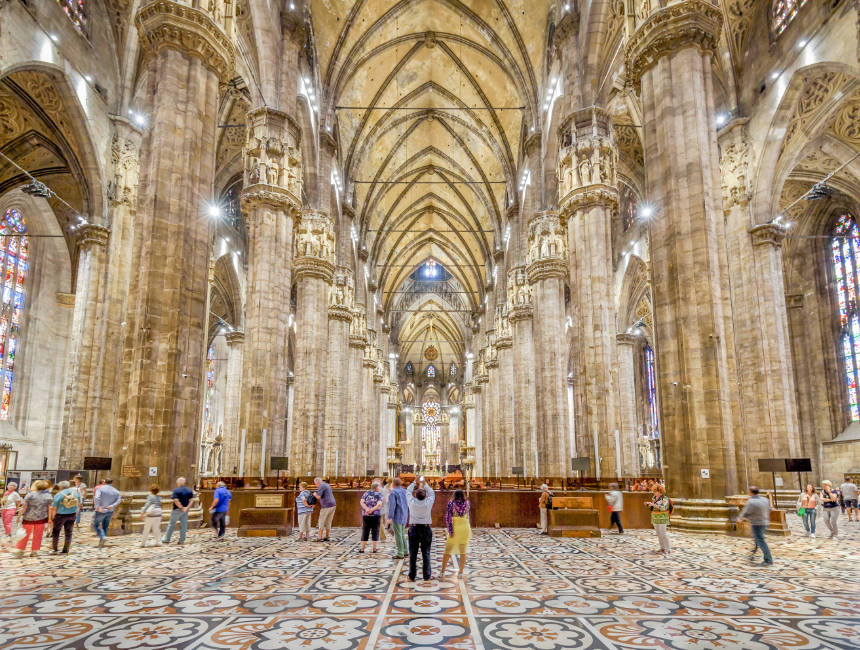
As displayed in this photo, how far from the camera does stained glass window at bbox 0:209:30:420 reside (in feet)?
84.9

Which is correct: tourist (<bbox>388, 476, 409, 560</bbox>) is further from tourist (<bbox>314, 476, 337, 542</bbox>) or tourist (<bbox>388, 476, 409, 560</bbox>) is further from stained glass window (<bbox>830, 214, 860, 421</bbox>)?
stained glass window (<bbox>830, 214, 860, 421</bbox>)

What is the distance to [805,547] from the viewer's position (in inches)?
441

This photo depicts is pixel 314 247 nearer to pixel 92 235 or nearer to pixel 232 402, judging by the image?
pixel 92 235

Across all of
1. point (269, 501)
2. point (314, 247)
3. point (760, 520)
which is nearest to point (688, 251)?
point (760, 520)

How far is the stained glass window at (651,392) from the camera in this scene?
40219mm

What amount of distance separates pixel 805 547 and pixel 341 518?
11.1 metres

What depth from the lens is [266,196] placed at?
19562mm

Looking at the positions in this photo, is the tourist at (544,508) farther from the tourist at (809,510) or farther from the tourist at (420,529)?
the tourist at (420,529)

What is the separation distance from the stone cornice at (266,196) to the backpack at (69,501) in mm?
11573

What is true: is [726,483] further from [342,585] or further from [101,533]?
[101,533]

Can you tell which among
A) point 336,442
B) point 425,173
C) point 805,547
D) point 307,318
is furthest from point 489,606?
point 425,173

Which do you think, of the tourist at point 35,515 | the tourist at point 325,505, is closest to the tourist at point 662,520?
the tourist at point 325,505

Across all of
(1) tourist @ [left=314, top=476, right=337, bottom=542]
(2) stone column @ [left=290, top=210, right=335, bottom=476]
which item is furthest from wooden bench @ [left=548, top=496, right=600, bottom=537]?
(2) stone column @ [left=290, top=210, right=335, bottom=476]

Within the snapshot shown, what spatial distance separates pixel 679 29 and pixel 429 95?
27.1 m
